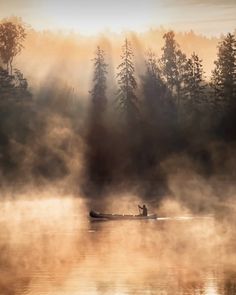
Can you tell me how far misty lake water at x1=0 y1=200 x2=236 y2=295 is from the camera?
56.8m

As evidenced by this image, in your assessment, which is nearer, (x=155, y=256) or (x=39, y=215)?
(x=155, y=256)

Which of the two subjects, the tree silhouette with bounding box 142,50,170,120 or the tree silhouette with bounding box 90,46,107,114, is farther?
the tree silhouette with bounding box 142,50,170,120

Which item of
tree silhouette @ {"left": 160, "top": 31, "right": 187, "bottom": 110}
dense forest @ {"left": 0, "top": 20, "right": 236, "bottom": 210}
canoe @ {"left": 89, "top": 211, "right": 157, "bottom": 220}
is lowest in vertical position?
canoe @ {"left": 89, "top": 211, "right": 157, "bottom": 220}

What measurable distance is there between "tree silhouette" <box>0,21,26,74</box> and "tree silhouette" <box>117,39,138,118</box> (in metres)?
17.6

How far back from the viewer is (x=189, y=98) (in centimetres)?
14850

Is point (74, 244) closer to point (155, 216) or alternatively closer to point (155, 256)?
point (155, 256)

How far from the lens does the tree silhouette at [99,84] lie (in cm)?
14412

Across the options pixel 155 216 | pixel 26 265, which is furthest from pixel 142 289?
pixel 155 216

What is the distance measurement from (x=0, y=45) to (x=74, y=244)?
7820 centimetres

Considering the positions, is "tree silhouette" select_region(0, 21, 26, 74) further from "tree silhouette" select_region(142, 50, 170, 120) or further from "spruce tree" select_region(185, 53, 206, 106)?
"spruce tree" select_region(185, 53, 206, 106)

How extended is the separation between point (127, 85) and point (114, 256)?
80.0m

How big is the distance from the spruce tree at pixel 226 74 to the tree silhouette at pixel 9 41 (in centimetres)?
3360

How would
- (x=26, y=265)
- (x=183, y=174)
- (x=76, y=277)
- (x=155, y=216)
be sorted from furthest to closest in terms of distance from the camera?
(x=183, y=174)
(x=155, y=216)
(x=26, y=265)
(x=76, y=277)

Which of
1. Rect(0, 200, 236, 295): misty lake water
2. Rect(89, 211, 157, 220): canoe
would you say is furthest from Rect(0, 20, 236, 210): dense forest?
Rect(0, 200, 236, 295): misty lake water
